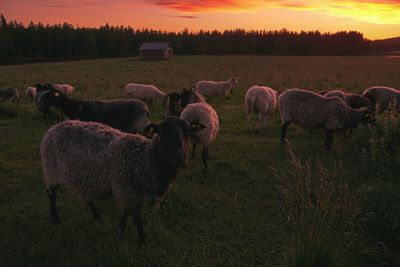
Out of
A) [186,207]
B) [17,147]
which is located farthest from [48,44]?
[186,207]

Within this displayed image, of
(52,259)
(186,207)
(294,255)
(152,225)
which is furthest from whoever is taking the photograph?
(186,207)

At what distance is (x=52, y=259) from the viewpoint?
17.4 ft

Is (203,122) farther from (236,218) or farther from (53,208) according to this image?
(53,208)

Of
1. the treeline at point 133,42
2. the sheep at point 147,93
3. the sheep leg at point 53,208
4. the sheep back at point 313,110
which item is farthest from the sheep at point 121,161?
the treeline at point 133,42

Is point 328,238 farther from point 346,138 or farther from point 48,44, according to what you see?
point 48,44

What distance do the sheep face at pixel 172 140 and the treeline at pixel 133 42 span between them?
90.2 m

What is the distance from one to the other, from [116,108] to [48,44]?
99.9m

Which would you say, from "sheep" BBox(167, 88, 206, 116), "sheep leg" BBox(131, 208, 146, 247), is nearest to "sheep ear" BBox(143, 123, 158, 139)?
"sheep leg" BBox(131, 208, 146, 247)

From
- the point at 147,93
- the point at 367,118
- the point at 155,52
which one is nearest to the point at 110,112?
the point at 367,118

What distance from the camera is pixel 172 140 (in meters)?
5.09

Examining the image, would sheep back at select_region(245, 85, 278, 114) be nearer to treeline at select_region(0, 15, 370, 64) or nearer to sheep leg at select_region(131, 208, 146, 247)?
sheep leg at select_region(131, 208, 146, 247)

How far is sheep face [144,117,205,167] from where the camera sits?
508cm

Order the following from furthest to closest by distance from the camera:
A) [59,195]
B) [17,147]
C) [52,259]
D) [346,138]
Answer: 1. [346,138]
2. [17,147]
3. [59,195]
4. [52,259]

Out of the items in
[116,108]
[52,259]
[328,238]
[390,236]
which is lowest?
[52,259]
